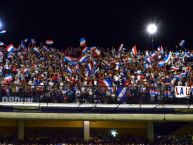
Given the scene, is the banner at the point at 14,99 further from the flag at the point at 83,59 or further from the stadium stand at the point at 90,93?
the flag at the point at 83,59

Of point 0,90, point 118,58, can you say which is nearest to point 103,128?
point 118,58

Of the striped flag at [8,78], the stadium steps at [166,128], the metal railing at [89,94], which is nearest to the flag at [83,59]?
the metal railing at [89,94]

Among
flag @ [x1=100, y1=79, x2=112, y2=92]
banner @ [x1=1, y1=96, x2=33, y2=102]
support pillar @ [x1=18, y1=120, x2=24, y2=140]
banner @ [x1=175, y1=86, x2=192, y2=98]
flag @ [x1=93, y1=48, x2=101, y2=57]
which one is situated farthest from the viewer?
flag @ [x1=93, y1=48, x2=101, y2=57]

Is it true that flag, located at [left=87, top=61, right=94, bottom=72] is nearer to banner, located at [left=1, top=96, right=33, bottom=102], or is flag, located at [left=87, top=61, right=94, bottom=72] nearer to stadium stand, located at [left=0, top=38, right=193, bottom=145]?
stadium stand, located at [left=0, top=38, right=193, bottom=145]

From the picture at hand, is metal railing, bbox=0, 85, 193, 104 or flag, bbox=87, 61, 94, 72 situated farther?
flag, bbox=87, 61, 94, 72

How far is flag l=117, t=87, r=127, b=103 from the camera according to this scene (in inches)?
1278

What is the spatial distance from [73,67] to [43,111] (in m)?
5.10

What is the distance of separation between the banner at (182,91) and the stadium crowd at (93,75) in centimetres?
36

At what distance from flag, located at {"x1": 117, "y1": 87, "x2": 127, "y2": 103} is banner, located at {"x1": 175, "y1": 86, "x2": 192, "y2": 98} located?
3.63m

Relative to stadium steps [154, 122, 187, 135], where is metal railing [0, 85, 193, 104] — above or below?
above

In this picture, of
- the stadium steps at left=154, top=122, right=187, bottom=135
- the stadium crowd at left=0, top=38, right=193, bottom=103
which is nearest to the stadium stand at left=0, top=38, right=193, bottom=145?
the stadium crowd at left=0, top=38, right=193, bottom=103

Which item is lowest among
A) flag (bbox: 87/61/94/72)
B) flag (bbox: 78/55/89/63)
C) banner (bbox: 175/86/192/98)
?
banner (bbox: 175/86/192/98)

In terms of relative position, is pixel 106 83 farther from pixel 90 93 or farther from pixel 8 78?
pixel 8 78

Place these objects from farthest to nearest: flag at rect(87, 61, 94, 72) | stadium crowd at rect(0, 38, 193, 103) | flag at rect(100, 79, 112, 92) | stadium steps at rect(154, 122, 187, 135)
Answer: stadium steps at rect(154, 122, 187, 135)
flag at rect(87, 61, 94, 72)
flag at rect(100, 79, 112, 92)
stadium crowd at rect(0, 38, 193, 103)
